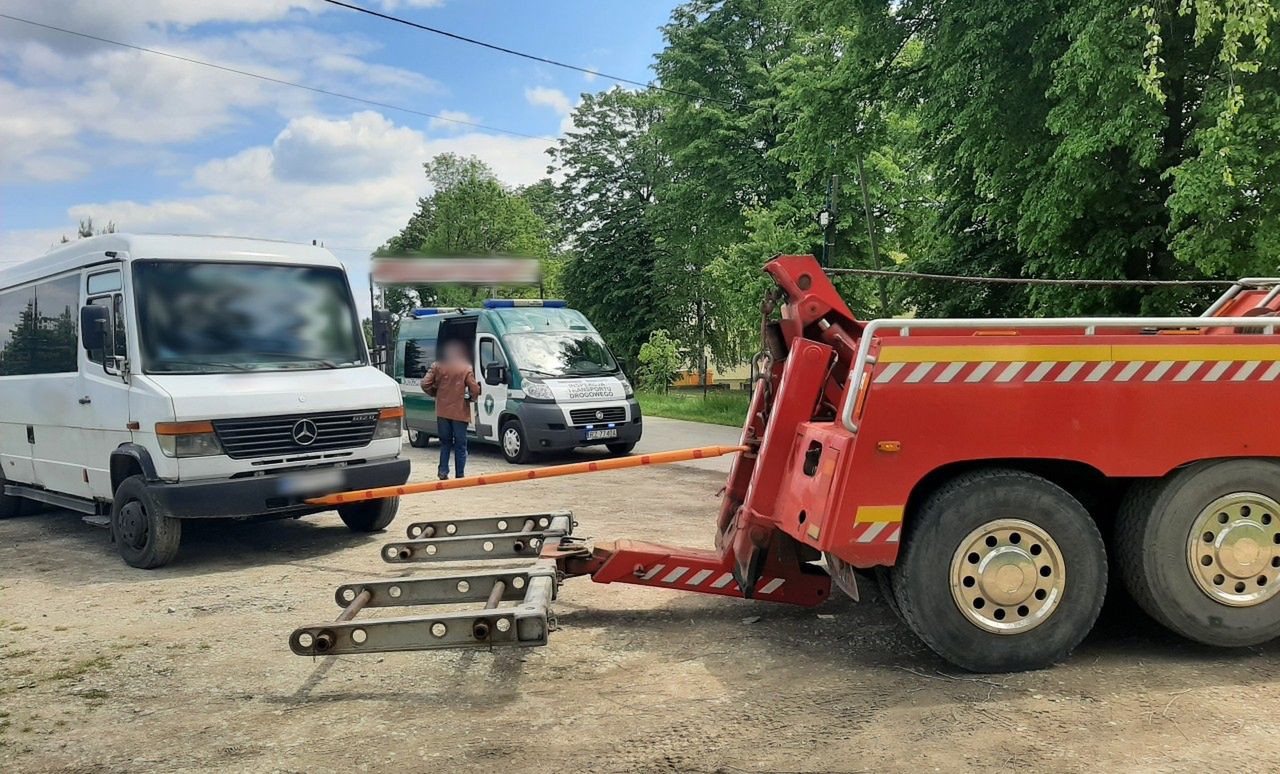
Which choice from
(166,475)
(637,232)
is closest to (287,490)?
(166,475)

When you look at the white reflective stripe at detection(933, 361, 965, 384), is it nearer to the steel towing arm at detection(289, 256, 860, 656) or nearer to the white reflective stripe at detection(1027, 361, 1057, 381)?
the white reflective stripe at detection(1027, 361, 1057, 381)

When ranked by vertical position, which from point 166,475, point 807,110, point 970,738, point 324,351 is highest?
point 807,110

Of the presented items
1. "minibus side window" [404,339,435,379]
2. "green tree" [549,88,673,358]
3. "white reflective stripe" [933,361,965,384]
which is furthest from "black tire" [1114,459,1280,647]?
"green tree" [549,88,673,358]

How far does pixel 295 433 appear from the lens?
755 cm

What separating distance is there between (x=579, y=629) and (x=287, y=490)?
10.3 ft

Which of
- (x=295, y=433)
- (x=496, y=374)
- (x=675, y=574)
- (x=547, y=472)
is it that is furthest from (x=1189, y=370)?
(x=496, y=374)

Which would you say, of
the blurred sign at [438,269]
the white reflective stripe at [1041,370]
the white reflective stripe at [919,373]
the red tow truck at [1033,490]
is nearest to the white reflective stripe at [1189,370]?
the red tow truck at [1033,490]

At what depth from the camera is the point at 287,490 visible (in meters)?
7.41

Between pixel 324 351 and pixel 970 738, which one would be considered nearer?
pixel 970 738

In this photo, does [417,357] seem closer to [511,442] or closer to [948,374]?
[511,442]

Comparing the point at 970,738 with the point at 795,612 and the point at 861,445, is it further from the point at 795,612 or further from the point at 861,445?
the point at 795,612

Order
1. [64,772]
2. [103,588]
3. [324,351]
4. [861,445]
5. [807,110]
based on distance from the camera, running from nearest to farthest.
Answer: [64,772] < [861,445] < [103,588] < [324,351] < [807,110]

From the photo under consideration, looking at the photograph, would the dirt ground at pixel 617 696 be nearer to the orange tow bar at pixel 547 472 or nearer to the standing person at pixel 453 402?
the orange tow bar at pixel 547 472

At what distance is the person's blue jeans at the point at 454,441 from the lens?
11.7 m
